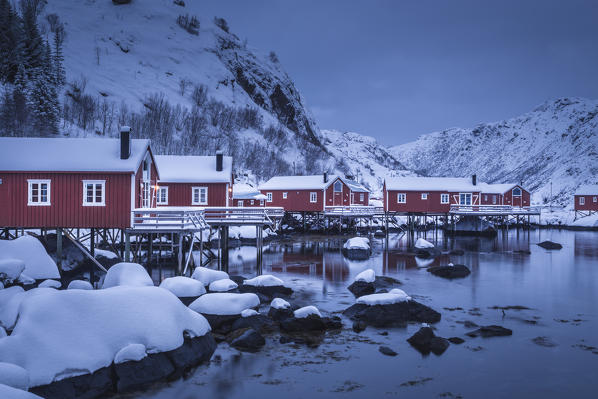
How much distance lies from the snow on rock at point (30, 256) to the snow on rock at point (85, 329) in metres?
8.98

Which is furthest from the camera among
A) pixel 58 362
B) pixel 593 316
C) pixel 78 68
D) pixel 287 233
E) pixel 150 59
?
pixel 150 59

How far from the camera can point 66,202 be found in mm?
22094

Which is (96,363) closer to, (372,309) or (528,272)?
(372,309)

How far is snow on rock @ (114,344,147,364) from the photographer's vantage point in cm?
1077

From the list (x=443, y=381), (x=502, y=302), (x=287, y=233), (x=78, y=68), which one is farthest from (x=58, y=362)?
(x=78, y=68)

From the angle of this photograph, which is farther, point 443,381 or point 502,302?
point 502,302

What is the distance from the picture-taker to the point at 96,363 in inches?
410

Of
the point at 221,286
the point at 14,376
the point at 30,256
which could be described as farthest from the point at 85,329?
A: the point at 30,256

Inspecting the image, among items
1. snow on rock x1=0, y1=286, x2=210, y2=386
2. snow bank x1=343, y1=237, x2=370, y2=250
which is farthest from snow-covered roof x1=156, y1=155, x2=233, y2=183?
snow on rock x1=0, y1=286, x2=210, y2=386

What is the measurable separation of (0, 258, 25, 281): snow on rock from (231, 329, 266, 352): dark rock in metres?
9.04

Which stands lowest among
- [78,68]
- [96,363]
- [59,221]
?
[96,363]

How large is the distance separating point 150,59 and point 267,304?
129 metres

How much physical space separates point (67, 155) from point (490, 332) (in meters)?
20.4

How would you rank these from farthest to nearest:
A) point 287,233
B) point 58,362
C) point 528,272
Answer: point 287,233 < point 528,272 < point 58,362
